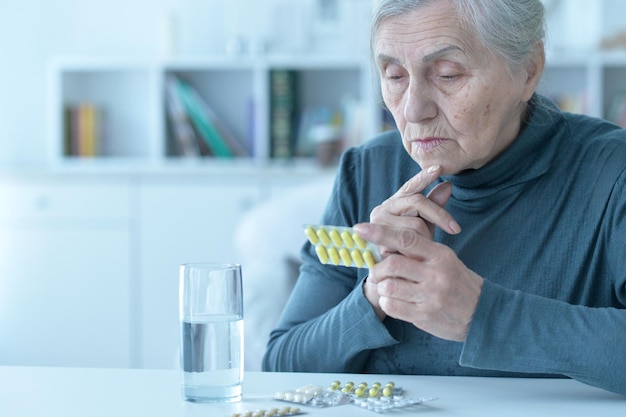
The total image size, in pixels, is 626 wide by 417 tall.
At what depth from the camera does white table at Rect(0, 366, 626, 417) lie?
105 cm

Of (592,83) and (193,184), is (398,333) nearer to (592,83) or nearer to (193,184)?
(193,184)

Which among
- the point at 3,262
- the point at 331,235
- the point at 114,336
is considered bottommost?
the point at 114,336

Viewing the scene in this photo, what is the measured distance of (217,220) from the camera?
391cm

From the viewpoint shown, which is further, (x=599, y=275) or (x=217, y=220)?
(x=217, y=220)

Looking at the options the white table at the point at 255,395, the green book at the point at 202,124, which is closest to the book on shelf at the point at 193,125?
the green book at the point at 202,124

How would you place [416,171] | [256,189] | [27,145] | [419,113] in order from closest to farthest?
[419,113] → [416,171] → [256,189] → [27,145]

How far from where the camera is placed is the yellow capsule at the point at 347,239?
1.10m

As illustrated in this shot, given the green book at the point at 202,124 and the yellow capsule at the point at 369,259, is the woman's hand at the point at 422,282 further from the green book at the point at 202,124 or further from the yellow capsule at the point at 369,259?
the green book at the point at 202,124

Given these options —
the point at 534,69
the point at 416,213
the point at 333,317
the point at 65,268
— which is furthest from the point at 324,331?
the point at 65,268

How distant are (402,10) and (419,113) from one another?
14 centimetres

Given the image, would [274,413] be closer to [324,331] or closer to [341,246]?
[341,246]

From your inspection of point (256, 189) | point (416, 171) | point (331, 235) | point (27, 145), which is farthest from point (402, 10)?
point (27, 145)

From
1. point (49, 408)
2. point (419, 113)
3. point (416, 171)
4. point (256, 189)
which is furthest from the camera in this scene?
point (256, 189)

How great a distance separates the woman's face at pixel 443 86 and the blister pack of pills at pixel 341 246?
281mm
